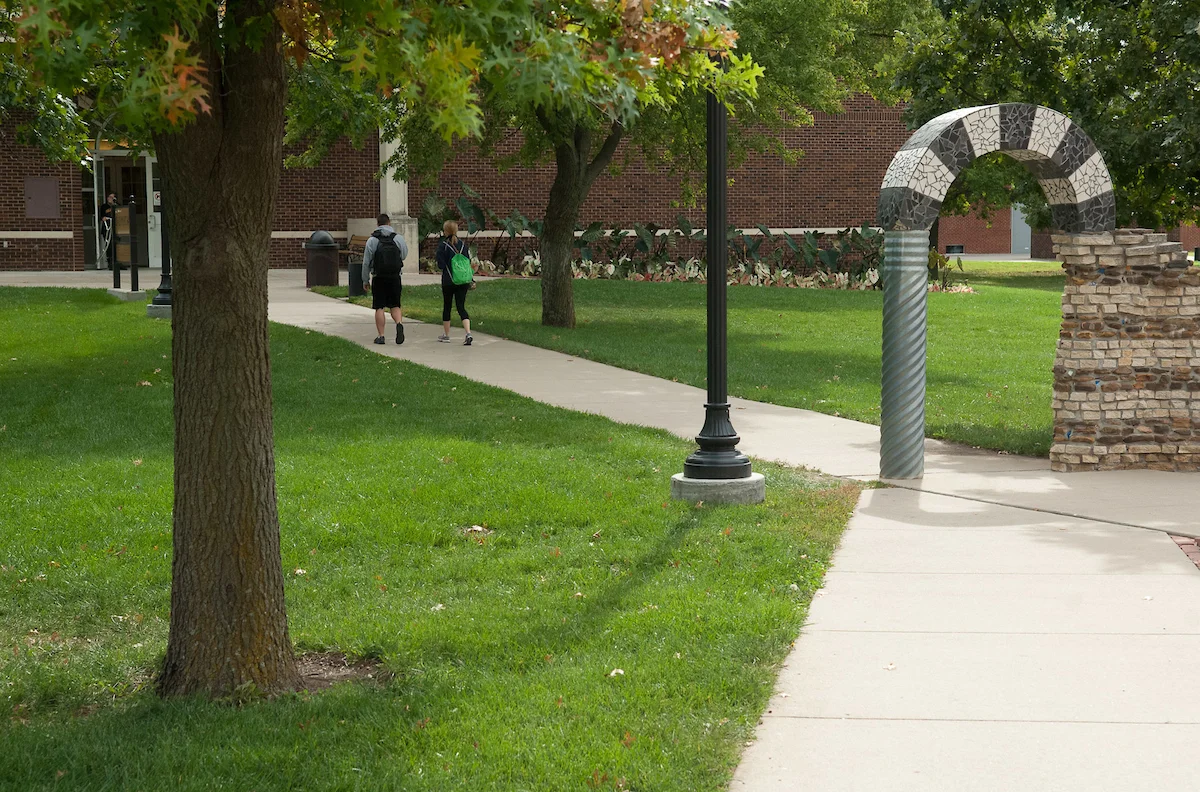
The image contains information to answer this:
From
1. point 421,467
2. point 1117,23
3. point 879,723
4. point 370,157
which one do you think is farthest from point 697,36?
point 370,157

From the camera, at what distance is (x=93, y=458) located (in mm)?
10367

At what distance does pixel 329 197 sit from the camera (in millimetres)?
32812

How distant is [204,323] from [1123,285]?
24.8 feet

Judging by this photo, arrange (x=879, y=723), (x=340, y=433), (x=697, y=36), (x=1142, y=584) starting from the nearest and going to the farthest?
(x=697, y=36) → (x=879, y=723) → (x=1142, y=584) → (x=340, y=433)

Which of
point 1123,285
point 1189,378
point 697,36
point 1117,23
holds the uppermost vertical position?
point 1117,23

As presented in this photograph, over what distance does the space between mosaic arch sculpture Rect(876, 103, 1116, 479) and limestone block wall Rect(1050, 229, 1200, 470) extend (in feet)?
3.24

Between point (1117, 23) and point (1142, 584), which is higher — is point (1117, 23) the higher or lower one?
the higher one

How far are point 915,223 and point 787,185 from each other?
25546 millimetres

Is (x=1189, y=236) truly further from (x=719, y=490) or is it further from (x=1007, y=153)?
(x=719, y=490)

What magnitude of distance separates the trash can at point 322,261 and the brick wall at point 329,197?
244 inches

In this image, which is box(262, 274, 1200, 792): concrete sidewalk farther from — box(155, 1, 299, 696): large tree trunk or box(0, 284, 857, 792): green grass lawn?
box(155, 1, 299, 696): large tree trunk

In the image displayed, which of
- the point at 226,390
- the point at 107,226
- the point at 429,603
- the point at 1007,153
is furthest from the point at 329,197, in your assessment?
the point at 226,390

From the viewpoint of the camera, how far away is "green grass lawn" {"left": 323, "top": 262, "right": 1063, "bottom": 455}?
14.1 metres

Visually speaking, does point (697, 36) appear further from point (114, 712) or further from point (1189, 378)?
point (1189, 378)
